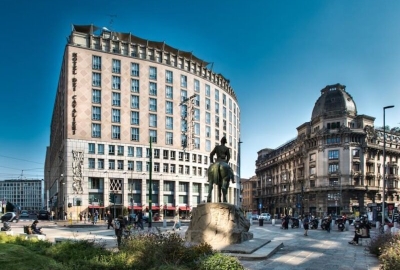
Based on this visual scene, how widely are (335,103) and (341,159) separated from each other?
45.0 feet

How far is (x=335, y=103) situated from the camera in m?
92.0

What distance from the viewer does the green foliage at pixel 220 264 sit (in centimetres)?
782

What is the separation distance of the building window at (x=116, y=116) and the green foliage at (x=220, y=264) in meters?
64.0

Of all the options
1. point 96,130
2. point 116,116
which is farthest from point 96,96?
point 96,130

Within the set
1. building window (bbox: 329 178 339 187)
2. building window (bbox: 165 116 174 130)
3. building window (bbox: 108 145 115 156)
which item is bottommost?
building window (bbox: 329 178 339 187)

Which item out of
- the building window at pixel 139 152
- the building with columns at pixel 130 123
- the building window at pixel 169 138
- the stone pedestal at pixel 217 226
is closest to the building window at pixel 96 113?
the building with columns at pixel 130 123

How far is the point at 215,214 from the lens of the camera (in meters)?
17.0

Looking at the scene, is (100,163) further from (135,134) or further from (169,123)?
(169,123)

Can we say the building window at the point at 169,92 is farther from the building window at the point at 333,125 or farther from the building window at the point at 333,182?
the building window at the point at 333,182

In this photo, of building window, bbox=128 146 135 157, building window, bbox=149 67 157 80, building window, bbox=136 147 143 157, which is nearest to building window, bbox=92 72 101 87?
building window, bbox=149 67 157 80

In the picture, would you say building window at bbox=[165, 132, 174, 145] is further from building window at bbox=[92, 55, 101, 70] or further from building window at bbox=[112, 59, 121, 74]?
building window at bbox=[92, 55, 101, 70]

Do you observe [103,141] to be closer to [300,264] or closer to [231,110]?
[231,110]

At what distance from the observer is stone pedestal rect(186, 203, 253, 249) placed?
654 inches

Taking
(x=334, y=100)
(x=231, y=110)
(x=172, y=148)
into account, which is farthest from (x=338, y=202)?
(x=172, y=148)
